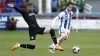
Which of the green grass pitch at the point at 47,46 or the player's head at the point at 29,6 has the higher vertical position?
the player's head at the point at 29,6

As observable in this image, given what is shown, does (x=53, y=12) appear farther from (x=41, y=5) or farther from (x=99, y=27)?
(x=99, y=27)

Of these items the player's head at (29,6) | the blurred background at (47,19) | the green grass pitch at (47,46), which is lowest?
the blurred background at (47,19)

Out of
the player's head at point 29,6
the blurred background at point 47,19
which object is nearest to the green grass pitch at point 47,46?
the player's head at point 29,6

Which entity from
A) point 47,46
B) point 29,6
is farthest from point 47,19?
point 29,6

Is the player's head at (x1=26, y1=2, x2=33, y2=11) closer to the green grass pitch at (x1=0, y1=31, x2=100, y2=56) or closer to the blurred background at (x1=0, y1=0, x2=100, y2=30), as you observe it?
the green grass pitch at (x1=0, y1=31, x2=100, y2=56)

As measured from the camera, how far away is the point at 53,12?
3750 cm

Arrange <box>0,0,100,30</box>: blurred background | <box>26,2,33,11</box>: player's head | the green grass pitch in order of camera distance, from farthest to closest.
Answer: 1. <box>0,0,100,30</box>: blurred background
2. the green grass pitch
3. <box>26,2,33,11</box>: player's head

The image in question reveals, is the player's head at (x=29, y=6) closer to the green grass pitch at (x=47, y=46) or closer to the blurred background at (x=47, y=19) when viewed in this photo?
the green grass pitch at (x=47, y=46)

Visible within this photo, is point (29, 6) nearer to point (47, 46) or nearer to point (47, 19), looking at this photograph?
point (47, 46)

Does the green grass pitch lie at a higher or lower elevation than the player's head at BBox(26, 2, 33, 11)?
lower

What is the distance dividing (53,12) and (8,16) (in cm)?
Answer: 459

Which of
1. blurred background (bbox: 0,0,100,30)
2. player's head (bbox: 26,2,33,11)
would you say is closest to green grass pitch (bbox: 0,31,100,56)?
player's head (bbox: 26,2,33,11)

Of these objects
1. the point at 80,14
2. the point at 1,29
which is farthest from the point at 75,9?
the point at 1,29

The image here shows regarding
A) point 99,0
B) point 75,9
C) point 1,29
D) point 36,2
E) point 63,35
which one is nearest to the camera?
point 63,35
